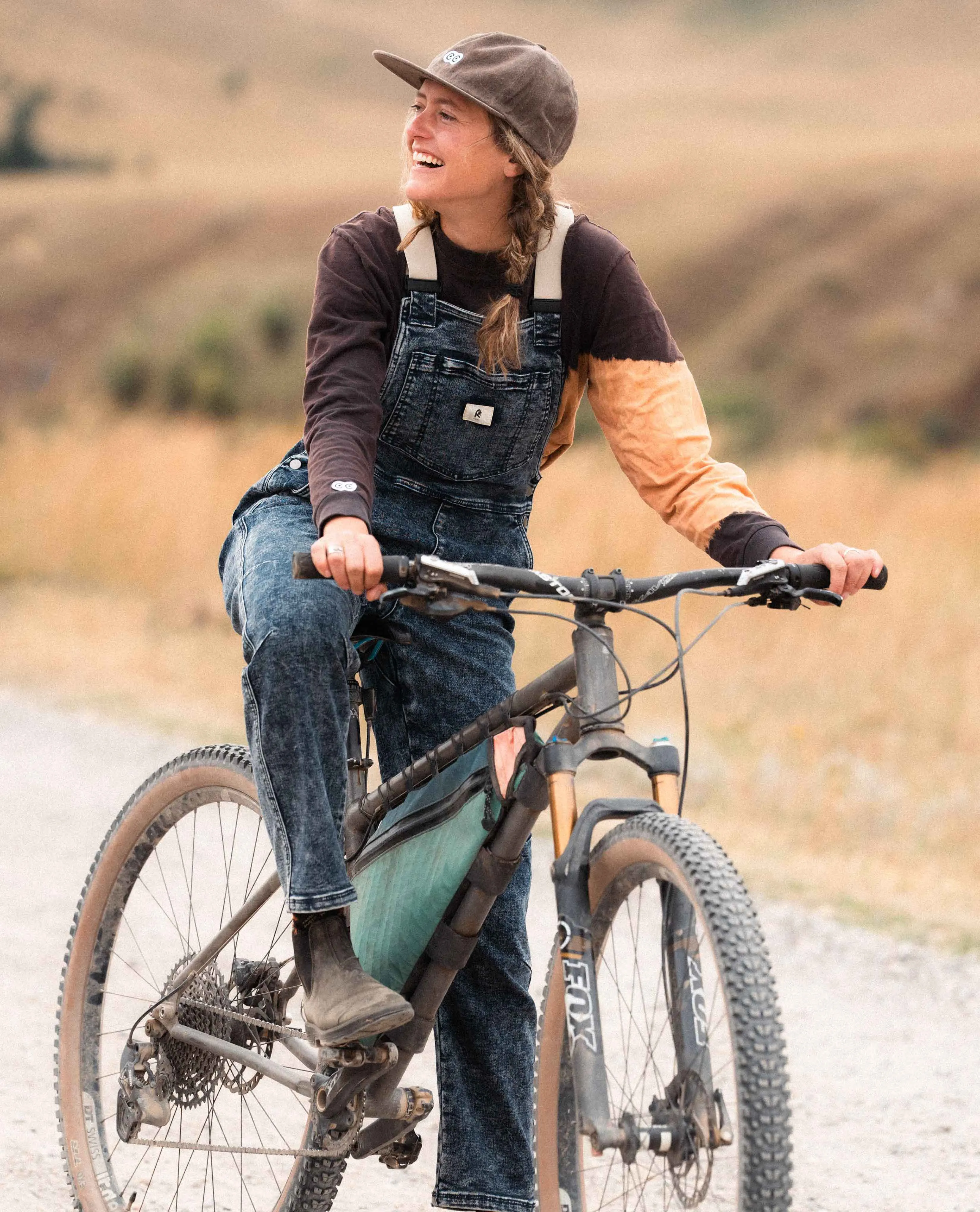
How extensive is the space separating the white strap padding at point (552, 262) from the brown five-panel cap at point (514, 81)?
11 cm

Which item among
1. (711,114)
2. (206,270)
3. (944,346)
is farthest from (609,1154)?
(711,114)

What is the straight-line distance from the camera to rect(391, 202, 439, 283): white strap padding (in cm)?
280

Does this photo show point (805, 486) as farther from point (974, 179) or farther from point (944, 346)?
point (974, 179)

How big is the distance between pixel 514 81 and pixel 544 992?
1456mm

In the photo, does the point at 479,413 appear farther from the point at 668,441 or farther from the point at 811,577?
the point at 811,577

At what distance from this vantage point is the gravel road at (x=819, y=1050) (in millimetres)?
3689

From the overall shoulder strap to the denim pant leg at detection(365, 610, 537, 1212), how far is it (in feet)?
1.92

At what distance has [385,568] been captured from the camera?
2.32m

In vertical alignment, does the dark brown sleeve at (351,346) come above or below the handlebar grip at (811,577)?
above

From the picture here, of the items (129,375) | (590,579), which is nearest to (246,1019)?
(590,579)

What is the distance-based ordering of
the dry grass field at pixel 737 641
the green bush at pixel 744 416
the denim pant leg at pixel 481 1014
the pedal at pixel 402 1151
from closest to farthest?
the pedal at pixel 402 1151 < the denim pant leg at pixel 481 1014 < the dry grass field at pixel 737 641 < the green bush at pixel 744 416

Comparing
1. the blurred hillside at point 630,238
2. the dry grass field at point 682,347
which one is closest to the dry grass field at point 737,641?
the dry grass field at point 682,347

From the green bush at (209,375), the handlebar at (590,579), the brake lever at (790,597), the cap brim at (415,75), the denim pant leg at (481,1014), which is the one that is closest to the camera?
the handlebar at (590,579)

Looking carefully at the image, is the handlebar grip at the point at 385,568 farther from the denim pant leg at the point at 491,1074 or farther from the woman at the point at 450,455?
the denim pant leg at the point at 491,1074
